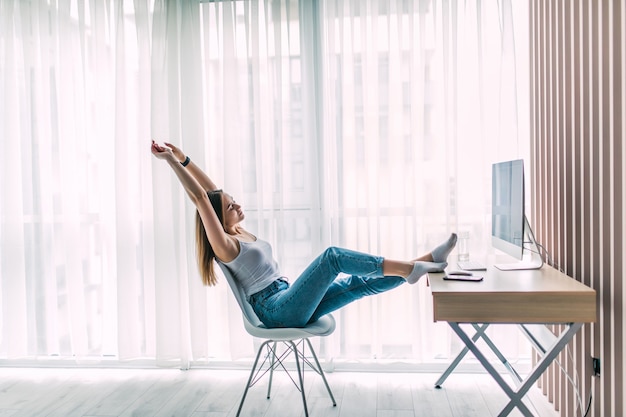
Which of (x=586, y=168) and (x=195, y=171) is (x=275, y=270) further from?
(x=586, y=168)

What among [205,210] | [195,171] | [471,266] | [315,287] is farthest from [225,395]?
[471,266]

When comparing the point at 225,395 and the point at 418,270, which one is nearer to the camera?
the point at 418,270

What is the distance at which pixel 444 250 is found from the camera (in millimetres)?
2477

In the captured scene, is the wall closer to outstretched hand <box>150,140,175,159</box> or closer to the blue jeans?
the blue jeans

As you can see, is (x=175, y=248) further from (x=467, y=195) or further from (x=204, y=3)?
(x=467, y=195)

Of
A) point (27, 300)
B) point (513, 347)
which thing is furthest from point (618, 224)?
point (27, 300)

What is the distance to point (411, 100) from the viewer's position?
3.16 metres

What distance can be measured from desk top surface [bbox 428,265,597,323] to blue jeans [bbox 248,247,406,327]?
17.5 inches

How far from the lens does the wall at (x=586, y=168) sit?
1902 mm

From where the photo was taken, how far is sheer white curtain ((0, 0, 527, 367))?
124 inches

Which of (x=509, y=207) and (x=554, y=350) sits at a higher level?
(x=509, y=207)

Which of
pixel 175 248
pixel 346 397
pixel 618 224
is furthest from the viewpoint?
pixel 175 248

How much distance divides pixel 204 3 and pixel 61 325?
7.31ft

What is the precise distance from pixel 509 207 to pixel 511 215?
0.05 meters
